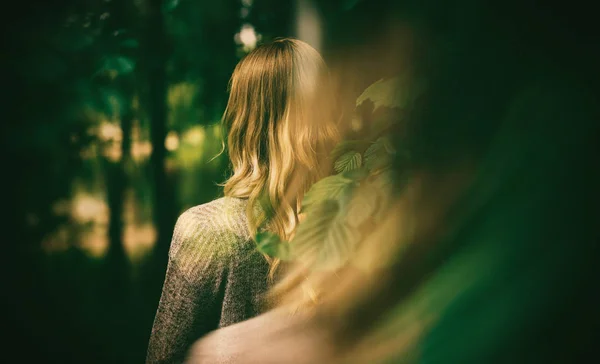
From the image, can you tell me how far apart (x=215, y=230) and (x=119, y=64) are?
26.7 inches

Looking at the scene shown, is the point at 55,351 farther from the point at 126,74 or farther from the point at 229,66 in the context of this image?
the point at 229,66

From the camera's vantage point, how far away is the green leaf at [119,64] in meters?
1.26

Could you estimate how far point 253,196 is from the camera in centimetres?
116

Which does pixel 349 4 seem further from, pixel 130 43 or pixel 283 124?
pixel 130 43

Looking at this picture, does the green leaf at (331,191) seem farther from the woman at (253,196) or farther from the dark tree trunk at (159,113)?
the dark tree trunk at (159,113)

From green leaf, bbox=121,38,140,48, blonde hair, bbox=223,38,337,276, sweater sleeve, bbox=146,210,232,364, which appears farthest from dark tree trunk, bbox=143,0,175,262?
blonde hair, bbox=223,38,337,276

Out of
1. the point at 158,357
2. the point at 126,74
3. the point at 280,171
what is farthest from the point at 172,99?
the point at 158,357

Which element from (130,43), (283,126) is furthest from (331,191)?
(130,43)

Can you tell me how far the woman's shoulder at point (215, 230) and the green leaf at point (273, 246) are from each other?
32 centimetres

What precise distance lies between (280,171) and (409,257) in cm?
48

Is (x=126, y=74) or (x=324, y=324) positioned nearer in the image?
(x=324, y=324)

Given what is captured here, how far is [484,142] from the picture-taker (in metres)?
0.76

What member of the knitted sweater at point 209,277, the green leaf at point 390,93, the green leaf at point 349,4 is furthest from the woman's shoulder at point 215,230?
the green leaf at point 349,4

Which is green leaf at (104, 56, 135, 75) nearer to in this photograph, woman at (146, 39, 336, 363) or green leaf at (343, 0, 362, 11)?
woman at (146, 39, 336, 363)
